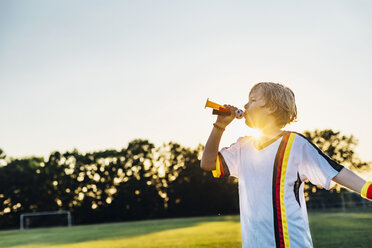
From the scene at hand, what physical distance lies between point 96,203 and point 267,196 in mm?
49678

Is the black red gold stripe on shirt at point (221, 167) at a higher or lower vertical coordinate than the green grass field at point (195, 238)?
higher

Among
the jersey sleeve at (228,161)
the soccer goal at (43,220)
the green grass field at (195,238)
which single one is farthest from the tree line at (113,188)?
the jersey sleeve at (228,161)

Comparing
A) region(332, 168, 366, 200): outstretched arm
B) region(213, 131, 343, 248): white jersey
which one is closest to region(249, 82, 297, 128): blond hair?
region(213, 131, 343, 248): white jersey

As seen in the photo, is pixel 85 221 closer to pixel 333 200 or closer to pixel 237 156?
pixel 333 200

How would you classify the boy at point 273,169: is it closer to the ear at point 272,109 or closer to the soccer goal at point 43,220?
the ear at point 272,109

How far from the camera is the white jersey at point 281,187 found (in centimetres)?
205

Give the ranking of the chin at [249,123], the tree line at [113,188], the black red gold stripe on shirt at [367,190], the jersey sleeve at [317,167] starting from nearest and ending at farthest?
the black red gold stripe on shirt at [367,190] < the jersey sleeve at [317,167] < the chin at [249,123] < the tree line at [113,188]

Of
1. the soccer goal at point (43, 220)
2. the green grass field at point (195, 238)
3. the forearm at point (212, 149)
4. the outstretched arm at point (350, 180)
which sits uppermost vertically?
the forearm at point (212, 149)

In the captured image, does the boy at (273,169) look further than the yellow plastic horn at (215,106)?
No

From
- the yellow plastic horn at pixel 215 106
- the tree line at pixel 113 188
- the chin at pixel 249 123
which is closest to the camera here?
the yellow plastic horn at pixel 215 106

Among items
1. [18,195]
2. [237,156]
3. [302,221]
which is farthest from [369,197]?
[18,195]

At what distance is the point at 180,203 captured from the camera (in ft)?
166

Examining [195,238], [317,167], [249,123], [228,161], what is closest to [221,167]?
[228,161]

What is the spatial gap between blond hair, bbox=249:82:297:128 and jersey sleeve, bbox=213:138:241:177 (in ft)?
0.98
